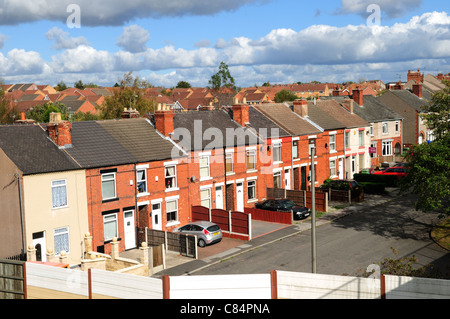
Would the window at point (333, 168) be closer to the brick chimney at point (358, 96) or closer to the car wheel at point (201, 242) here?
the brick chimney at point (358, 96)

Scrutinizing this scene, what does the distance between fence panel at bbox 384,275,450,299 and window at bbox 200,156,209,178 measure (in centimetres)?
2268

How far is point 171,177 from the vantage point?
3384 centimetres

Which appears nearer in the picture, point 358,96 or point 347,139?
point 347,139

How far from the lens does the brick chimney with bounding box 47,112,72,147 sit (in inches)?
1172

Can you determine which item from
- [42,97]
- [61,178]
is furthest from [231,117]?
[42,97]

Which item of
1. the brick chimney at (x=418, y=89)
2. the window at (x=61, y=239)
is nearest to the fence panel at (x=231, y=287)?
the window at (x=61, y=239)

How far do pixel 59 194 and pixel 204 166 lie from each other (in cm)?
1177

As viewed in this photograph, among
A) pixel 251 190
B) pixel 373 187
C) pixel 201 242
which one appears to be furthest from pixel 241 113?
pixel 373 187

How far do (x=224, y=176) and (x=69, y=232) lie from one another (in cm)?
1346

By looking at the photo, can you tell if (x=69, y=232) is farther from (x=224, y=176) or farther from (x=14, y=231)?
(x=224, y=176)

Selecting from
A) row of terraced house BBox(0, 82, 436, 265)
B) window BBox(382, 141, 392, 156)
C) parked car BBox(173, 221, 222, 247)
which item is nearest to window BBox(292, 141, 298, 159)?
row of terraced house BBox(0, 82, 436, 265)

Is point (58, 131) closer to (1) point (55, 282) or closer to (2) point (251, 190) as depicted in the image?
(1) point (55, 282)

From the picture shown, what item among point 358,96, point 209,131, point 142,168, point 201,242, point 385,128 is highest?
point 358,96

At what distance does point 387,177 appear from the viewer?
49375 mm
